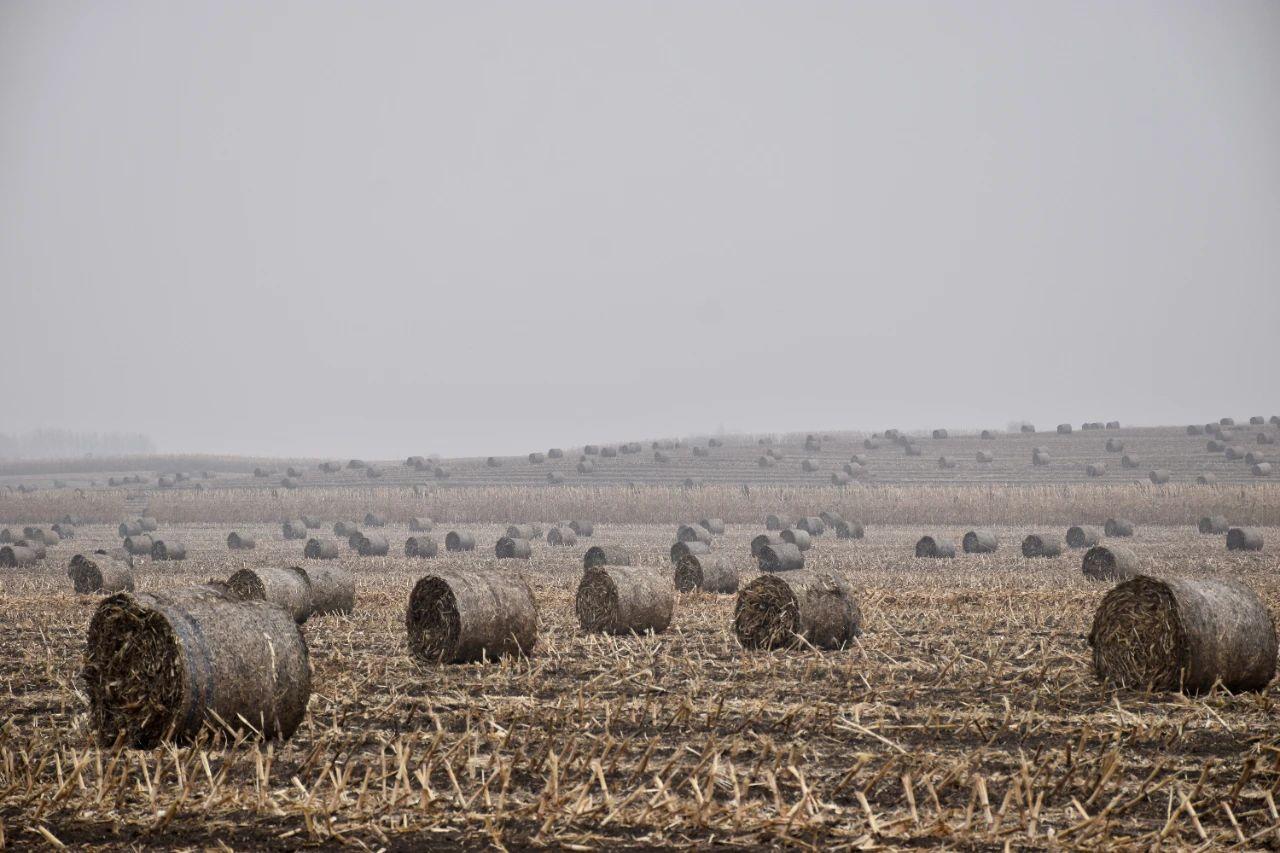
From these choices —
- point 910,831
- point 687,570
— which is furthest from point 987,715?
point 687,570

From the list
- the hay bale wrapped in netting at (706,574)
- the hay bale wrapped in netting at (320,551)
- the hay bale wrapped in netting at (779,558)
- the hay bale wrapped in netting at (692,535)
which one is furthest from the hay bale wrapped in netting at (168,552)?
the hay bale wrapped in netting at (706,574)

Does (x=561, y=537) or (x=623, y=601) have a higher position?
(x=623, y=601)

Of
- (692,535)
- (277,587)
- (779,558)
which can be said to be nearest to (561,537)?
(692,535)

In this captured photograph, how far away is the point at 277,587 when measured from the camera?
18453 millimetres

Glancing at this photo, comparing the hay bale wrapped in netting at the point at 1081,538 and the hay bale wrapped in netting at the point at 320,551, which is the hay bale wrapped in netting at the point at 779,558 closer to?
the hay bale wrapped in netting at the point at 1081,538

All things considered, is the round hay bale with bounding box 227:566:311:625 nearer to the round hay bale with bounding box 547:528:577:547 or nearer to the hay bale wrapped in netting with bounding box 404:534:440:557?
the hay bale wrapped in netting with bounding box 404:534:440:557

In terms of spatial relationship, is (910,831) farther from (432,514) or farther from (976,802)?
(432,514)

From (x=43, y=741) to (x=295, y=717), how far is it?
1777mm

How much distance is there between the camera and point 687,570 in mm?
23625

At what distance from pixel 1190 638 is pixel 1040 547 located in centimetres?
2193

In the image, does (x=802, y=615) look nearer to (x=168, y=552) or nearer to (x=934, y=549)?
(x=934, y=549)

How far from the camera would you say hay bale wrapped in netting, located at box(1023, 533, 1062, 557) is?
32781 mm

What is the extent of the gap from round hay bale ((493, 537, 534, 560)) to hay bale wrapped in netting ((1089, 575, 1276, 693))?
927 inches

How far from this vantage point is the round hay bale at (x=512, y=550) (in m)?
34.7
